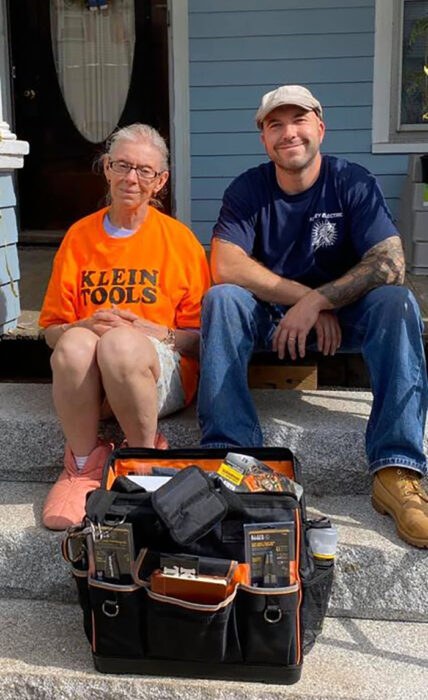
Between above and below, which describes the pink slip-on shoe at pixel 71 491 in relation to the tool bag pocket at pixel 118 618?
above

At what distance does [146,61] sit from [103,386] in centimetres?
352

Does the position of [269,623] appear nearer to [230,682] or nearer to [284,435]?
[230,682]

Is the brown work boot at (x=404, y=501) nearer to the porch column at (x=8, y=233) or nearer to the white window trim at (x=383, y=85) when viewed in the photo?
the porch column at (x=8, y=233)

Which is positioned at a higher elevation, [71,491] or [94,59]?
[94,59]

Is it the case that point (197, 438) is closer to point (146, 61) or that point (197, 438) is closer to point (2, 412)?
point (2, 412)

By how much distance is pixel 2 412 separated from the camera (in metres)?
2.59

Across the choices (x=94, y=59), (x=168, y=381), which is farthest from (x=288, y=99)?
(x=94, y=59)

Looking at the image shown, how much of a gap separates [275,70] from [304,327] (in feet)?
8.89

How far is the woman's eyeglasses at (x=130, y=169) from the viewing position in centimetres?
235

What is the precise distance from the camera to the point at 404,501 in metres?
2.07

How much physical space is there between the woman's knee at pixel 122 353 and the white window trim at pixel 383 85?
2.93 m

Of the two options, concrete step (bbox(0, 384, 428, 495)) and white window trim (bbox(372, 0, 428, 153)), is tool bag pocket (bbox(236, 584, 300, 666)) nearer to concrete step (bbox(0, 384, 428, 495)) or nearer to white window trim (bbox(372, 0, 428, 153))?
concrete step (bbox(0, 384, 428, 495))

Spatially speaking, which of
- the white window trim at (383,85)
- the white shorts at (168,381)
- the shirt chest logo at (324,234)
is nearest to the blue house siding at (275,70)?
the white window trim at (383,85)

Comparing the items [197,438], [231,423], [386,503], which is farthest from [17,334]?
[386,503]
